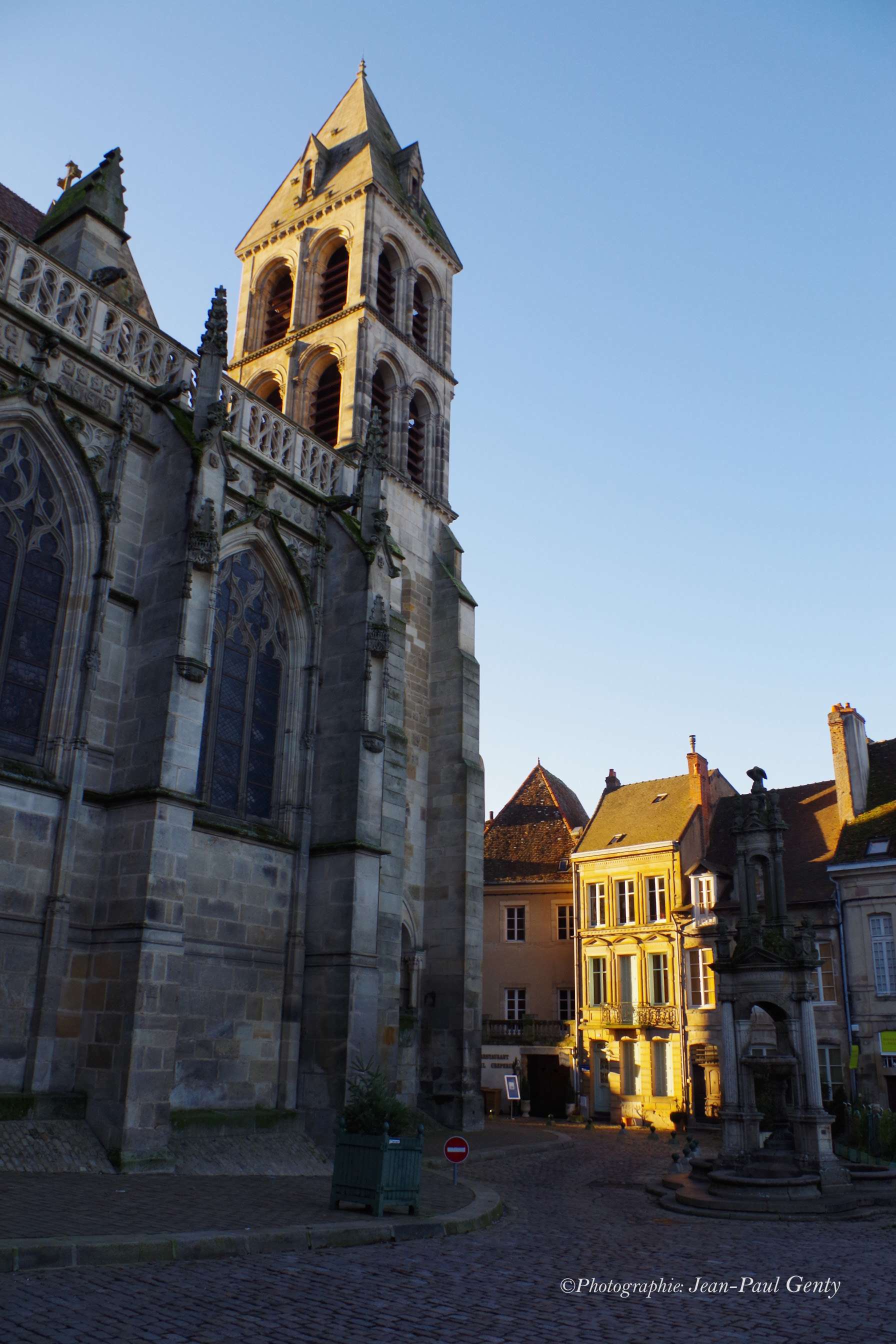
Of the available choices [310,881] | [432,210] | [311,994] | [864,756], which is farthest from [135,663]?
[864,756]

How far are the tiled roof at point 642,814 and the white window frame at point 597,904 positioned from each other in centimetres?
125

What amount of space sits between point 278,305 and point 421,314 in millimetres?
3989

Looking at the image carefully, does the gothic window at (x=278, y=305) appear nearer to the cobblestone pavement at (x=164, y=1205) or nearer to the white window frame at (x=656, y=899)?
the white window frame at (x=656, y=899)

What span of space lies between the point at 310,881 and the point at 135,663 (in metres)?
4.19

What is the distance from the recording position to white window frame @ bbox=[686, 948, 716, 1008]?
102 feet

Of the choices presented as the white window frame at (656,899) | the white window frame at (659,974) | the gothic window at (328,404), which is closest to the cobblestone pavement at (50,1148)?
the gothic window at (328,404)

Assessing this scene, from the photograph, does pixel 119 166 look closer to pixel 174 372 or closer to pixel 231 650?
pixel 174 372

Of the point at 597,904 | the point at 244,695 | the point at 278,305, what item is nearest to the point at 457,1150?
the point at 244,695

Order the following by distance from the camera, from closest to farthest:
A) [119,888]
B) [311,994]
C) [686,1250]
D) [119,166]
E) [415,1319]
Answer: [415,1319] → [686,1250] → [119,888] → [311,994] → [119,166]

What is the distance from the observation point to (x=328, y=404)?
25578mm

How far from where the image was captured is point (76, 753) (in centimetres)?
1215

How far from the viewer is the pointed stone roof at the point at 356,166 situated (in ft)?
91.4

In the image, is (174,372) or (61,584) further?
(174,372)

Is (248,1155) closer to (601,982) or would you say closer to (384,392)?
(384,392)
